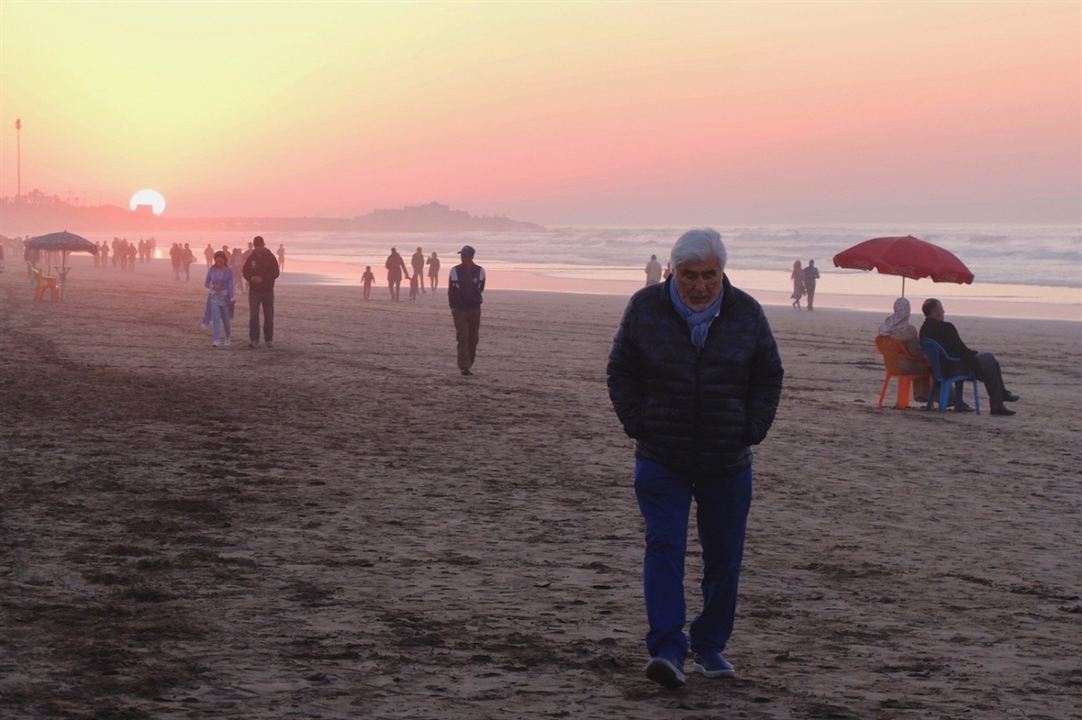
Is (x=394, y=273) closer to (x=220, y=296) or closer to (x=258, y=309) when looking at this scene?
(x=220, y=296)

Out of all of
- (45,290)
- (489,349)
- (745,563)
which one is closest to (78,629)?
(745,563)

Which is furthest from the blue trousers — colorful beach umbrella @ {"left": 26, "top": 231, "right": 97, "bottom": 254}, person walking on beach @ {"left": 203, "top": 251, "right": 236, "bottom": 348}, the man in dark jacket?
colorful beach umbrella @ {"left": 26, "top": 231, "right": 97, "bottom": 254}

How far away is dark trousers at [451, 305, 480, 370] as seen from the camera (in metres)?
18.0

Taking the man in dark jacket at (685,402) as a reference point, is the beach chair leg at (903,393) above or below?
below

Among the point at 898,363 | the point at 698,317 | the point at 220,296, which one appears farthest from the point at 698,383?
the point at 220,296

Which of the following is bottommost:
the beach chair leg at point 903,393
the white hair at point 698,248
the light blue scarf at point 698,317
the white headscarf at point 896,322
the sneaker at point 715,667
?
the sneaker at point 715,667

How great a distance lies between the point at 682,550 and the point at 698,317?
0.88 metres

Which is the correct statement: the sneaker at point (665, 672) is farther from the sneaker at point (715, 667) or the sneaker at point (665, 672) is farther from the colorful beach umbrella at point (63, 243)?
the colorful beach umbrella at point (63, 243)

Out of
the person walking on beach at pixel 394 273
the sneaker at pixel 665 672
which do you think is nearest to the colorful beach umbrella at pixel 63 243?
the person walking on beach at pixel 394 273

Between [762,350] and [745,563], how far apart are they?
2.54 meters

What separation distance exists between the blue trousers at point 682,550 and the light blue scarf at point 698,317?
1.64 ft

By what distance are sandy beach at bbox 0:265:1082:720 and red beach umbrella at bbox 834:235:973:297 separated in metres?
1.79

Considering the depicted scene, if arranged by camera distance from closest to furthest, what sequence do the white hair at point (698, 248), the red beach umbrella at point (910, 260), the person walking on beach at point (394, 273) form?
the white hair at point (698, 248), the red beach umbrella at point (910, 260), the person walking on beach at point (394, 273)

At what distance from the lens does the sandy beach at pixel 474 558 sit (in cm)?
502
